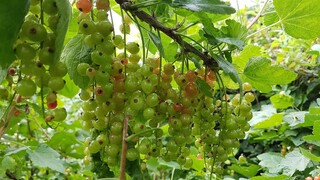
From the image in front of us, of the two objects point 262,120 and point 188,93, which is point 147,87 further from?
point 262,120

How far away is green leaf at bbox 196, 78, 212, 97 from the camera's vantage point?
67cm

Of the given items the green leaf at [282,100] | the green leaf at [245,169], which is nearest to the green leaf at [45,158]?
the green leaf at [245,169]

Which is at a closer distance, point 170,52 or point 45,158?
point 170,52

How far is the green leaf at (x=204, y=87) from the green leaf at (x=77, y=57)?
0.18 metres

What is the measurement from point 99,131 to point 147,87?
0.38ft

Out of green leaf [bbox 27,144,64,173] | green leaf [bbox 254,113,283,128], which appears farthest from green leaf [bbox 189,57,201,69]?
green leaf [bbox 254,113,283,128]

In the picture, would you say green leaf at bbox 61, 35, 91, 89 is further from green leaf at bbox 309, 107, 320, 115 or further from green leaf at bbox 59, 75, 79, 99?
green leaf at bbox 309, 107, 320, 115

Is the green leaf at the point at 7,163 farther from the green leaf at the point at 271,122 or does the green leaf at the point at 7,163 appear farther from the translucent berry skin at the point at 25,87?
the green leaf at the point at 271,122

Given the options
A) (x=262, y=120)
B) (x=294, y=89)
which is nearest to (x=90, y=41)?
(x=262, y=120)

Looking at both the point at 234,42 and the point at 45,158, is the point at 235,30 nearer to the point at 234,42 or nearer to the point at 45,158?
the point at 234,42

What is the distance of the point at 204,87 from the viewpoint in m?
0.68

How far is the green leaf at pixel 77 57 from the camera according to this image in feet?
1.97

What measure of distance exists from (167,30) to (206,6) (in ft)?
0.27

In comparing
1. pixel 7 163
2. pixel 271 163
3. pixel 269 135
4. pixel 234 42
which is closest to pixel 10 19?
pixel 234 42
